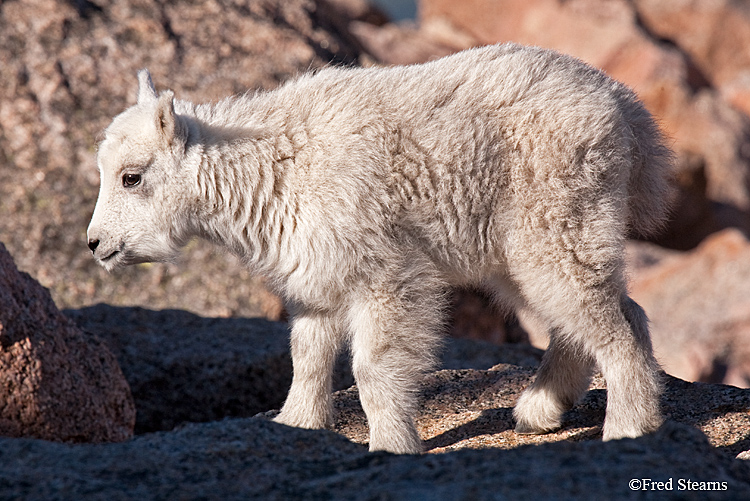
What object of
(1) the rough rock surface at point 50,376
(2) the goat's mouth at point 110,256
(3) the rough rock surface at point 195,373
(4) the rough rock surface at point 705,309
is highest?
(2) the goat's mouth at point 110,256

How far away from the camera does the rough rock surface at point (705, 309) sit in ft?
39.0

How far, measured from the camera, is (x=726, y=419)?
549 centimetres

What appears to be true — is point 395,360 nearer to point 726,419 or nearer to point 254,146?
point 254,146

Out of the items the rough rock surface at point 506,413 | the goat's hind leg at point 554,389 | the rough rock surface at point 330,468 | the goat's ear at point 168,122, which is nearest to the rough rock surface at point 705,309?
the rough rock surface at point 506,413

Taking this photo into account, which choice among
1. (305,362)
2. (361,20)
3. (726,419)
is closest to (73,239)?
(305,362)

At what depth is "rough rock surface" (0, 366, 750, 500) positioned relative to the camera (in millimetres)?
3178

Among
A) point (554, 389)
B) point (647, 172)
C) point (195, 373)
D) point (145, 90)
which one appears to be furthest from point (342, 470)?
point (195, 373)

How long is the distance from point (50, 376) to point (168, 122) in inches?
73.5

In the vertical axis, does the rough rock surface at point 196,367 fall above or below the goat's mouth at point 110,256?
below

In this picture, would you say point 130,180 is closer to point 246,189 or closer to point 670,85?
point 246,189

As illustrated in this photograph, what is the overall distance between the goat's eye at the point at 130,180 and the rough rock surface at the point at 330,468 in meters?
1.77

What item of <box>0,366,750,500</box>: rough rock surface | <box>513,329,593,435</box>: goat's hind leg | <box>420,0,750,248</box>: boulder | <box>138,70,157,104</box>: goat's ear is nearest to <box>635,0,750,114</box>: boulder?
<box>420,0,750,248</box>: boulder

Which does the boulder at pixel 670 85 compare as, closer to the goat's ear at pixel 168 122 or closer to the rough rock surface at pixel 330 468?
the goat's ear at pixel 168 122

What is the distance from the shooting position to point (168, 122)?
5.01 meters
